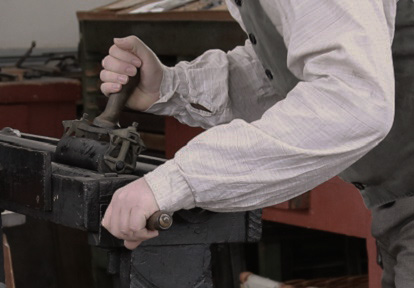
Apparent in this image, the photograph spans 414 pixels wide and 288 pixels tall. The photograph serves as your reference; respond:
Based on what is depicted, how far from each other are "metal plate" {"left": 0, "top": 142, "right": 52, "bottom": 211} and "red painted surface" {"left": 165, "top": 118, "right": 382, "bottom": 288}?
1593mm

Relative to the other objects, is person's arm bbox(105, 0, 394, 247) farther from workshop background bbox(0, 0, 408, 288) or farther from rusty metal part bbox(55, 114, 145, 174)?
workshop background bbox(0, 0, 408, 288)

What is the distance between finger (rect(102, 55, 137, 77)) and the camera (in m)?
1.71

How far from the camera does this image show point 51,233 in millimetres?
3512

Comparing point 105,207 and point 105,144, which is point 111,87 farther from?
point 105,207

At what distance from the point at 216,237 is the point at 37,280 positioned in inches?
71.8

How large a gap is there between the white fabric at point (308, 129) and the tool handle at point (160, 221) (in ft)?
0.05

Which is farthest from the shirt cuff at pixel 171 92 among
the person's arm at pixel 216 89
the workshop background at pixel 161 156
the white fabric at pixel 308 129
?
the workshop background at pixel 161 156

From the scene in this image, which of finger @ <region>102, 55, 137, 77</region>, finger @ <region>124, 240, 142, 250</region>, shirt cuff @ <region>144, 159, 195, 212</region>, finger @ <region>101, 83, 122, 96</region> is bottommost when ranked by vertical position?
finger @ <region>124, 240, 142, 250</region>

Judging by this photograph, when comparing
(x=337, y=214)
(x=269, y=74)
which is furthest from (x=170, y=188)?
(x=337, y=214)

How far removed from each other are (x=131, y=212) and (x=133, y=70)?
0.50 metres

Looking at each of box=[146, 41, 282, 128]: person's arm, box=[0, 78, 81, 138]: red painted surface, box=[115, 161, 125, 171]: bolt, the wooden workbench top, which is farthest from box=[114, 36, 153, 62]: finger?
box=[0, 78, 81, 138]: red painted surface

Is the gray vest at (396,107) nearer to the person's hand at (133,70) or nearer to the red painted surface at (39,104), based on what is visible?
the person's hand at (133,70)

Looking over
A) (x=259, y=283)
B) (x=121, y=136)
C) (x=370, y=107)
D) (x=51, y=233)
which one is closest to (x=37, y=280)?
(x=51, y=233)

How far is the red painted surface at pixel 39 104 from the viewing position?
14.0 ft
